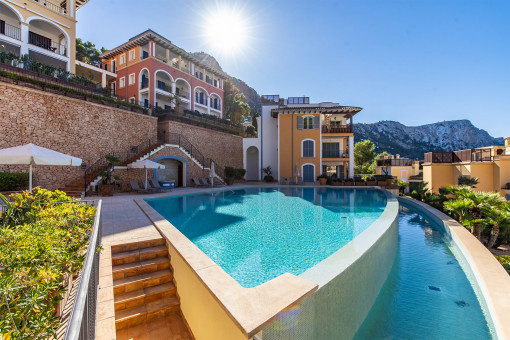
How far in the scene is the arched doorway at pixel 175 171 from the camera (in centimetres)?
1833

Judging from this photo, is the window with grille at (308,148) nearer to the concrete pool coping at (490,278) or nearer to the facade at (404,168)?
the facade at (404,168)

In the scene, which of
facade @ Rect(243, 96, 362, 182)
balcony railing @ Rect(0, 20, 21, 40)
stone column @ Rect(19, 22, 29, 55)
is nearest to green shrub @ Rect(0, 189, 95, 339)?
facade @ Rect(243, 96, 362, 182)

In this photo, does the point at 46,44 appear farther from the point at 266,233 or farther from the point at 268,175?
the point at 266,233

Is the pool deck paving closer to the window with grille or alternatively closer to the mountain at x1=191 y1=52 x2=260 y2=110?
the window with grille

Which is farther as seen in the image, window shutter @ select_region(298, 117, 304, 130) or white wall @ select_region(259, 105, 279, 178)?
white wall @ select_region(259, 105, 279, 178)

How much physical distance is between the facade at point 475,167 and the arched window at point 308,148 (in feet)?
33.4

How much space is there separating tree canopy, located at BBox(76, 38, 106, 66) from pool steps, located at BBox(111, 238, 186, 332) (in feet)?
102

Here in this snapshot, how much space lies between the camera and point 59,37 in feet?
64.6

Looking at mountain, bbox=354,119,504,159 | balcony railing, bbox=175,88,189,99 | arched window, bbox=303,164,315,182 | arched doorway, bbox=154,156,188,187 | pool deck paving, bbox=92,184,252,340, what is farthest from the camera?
mountain, bbox=354,119,504,159

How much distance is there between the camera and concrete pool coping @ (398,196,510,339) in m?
3.38

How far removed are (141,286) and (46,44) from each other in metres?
24.9

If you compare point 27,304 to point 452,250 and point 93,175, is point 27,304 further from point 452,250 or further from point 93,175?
point 93,175

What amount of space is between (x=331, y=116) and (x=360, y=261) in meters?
23.5

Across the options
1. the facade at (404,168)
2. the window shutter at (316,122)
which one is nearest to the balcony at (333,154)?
the window shutter at (316,122)
